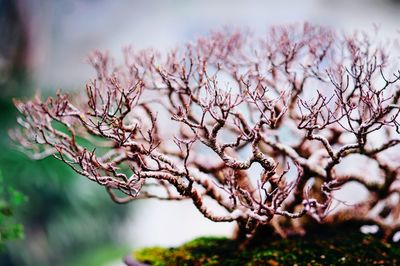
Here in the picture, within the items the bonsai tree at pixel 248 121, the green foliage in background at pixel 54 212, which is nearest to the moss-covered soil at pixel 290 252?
the bonsai tree at pixel 248 121

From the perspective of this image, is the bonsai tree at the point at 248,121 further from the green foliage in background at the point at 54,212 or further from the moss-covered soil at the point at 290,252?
the green foliage in background at the point at 54,212

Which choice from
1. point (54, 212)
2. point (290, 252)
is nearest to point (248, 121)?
point (290, 252)

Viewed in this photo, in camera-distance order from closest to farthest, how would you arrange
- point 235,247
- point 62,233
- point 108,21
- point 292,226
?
point 235,247, point 292,226, point 62,233, point 108,21

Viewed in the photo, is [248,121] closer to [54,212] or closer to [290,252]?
[290,252]

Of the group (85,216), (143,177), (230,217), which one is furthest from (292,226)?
(85,216)

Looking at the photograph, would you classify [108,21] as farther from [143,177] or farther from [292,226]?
[143,177]
